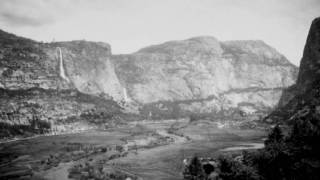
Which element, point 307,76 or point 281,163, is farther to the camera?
point 307,76

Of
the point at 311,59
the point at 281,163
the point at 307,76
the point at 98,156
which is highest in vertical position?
the point at 311,59

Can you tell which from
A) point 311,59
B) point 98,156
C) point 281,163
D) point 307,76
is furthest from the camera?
point 311,59

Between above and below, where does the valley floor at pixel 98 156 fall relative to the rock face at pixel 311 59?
below

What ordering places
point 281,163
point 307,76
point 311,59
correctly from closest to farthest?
point 281,163
point 307,76
point 311,59

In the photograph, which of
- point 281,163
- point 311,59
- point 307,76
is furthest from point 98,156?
point 311,59

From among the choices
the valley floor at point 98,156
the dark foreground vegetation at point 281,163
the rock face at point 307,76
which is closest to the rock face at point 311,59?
the rock face at point 307,76

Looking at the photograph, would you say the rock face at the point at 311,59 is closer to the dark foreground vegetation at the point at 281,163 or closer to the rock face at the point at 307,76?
the rock face at the point at 307,76

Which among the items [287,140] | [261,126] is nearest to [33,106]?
[261,126]

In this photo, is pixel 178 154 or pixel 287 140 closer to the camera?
pixel 287 140

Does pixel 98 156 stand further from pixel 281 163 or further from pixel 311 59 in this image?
pixel 311 59

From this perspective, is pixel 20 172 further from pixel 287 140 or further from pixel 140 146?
pixel 287 140

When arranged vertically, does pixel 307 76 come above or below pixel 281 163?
above
